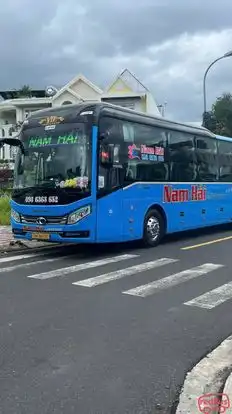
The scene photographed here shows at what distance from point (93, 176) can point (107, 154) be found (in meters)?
0.66

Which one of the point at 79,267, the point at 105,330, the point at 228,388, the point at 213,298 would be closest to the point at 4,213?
the point at 79,267

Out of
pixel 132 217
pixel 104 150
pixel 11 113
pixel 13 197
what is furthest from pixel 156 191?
pixel 11 113

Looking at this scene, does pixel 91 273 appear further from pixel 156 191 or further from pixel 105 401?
pixel 105 401

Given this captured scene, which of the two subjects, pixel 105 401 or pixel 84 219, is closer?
pixel 105 401

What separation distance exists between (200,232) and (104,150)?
717 cm

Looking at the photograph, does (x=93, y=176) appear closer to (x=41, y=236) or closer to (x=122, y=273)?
(x=41, y=236)

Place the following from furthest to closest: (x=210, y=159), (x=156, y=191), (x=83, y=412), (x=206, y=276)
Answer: (x=210, y=159), (x=156, y=191), (x=206, y=276), (x=83, y=412)

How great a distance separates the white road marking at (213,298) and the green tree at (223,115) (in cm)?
4320

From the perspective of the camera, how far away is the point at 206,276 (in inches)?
380

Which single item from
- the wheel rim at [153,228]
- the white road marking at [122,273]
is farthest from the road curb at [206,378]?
the wheel rim at [153,228]

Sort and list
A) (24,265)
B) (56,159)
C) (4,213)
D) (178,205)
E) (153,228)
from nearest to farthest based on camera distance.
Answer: (24,265), (56,159), (153,228), (178,205), (4,213)

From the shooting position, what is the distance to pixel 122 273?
9891 millimetres

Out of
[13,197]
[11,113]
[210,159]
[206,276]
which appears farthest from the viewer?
[11,113]

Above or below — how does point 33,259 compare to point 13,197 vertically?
below
